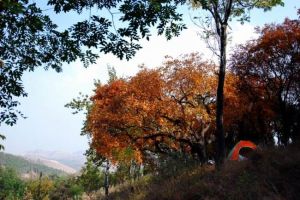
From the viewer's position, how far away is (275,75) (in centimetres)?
3700

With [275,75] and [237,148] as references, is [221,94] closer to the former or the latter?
[237,148]

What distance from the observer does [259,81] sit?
38.2 meters

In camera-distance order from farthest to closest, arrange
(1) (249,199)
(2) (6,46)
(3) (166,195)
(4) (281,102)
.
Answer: (4) (281,102) < (3) (166,195) < (1) (249,199) < (2) (6,46)

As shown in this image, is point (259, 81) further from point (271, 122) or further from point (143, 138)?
point (143, 138)

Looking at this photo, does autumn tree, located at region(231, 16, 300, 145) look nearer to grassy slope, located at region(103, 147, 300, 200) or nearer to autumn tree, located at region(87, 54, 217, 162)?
autumn tree, located at region(87, 54, 217, 162)

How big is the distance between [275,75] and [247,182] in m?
26.3

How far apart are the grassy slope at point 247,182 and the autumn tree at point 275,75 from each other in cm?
2072

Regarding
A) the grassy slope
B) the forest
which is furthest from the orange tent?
the grassy slope

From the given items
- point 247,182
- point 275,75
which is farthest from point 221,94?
point 275,75

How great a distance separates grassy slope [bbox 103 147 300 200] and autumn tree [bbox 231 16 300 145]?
2072cm

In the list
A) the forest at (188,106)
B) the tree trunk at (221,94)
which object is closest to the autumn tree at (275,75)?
the forest at (188,106)

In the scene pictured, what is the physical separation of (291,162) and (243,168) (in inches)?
75.8

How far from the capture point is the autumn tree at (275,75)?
35713 mm

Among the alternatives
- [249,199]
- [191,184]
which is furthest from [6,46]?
[191,184]
